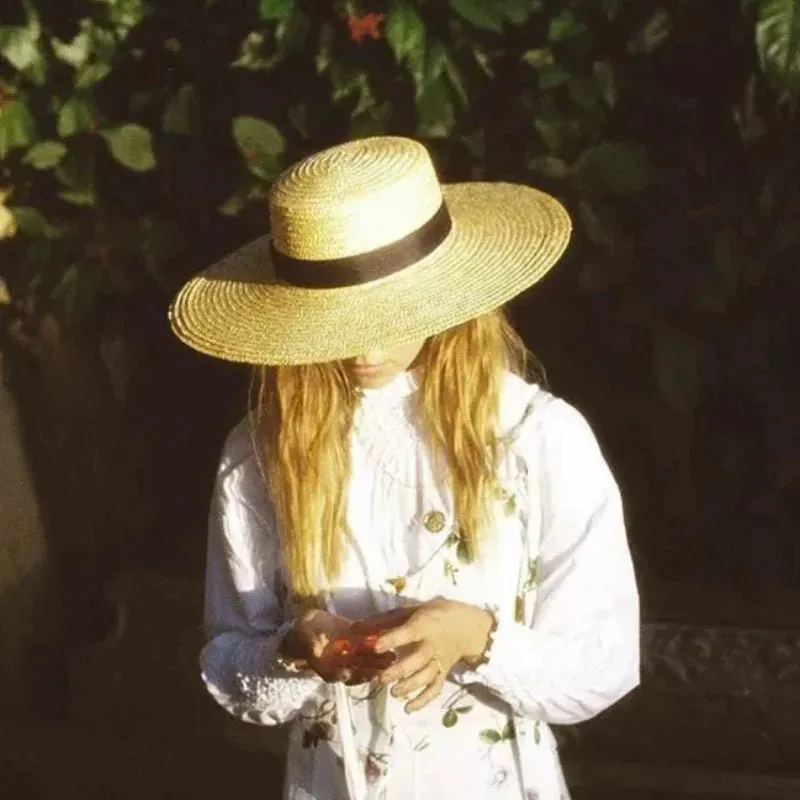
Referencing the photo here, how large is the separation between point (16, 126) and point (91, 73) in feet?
0.64

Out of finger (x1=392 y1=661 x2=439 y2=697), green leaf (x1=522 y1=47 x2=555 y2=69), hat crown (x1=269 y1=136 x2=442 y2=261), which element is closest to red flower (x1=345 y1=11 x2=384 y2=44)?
green leaf (x1=522 y1=47 x2=555 y2=69)

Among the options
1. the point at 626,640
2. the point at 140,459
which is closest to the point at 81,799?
the point at 140,459

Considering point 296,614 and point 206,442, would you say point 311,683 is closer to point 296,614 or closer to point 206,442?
point 296,614

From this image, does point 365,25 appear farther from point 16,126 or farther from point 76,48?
point 16,126

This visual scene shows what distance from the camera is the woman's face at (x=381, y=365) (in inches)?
70.0

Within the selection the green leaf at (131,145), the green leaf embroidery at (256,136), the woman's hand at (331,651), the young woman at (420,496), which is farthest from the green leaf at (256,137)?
the woman's hand at (331,651)

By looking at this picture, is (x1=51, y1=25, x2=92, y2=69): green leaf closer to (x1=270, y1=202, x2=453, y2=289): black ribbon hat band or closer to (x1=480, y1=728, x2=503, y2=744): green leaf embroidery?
(x1=270, y1=202, x2=453, y2=289): black ribbon hat band

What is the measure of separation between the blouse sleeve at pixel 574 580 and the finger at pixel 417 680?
0.13 meters

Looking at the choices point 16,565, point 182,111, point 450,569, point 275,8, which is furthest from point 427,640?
point 16,565

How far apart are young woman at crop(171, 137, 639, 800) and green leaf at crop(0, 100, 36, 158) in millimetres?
1191

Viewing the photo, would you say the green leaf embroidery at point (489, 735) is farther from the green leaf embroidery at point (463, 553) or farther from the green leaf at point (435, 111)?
the green leaf at point (435, 111)

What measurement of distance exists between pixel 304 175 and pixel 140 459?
1701mm

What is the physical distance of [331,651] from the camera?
5.39 ft

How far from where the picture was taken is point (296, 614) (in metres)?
1.85
